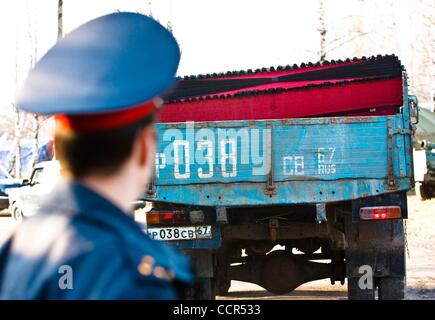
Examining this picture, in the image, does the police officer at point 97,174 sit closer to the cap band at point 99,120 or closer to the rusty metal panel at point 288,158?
the cap band at point 99,120

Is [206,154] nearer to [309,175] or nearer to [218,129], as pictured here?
[218,129]

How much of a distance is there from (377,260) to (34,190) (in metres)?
17.3

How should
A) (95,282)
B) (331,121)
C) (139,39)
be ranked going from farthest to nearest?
(331,121)
(139,39)
(95,282)

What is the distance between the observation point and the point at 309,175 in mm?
9648

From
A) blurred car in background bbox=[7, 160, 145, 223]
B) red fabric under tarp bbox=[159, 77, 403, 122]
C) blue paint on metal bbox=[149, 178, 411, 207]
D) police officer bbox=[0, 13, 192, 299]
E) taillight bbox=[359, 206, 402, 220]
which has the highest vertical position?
blurred car in background bbox=[7, 160, 145, 223]

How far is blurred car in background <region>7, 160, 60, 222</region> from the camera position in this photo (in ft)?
76.2

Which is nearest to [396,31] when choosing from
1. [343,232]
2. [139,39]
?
[343,232]

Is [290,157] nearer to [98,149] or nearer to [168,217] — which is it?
[168,217]

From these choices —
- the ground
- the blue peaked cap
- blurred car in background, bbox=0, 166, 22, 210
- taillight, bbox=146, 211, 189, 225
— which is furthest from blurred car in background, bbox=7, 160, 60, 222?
the blue peaked cap

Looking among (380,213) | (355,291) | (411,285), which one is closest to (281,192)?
(380,213)

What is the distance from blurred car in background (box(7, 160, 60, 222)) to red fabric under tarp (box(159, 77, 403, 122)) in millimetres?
11955

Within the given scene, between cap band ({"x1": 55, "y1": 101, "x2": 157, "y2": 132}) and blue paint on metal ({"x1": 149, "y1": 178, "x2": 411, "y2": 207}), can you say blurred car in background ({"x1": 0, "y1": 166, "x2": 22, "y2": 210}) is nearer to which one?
blue paint on metal ({"x1": 149, "y1": 178, "x2": 411, "y2": 207})

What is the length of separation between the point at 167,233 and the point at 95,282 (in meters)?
8.28
